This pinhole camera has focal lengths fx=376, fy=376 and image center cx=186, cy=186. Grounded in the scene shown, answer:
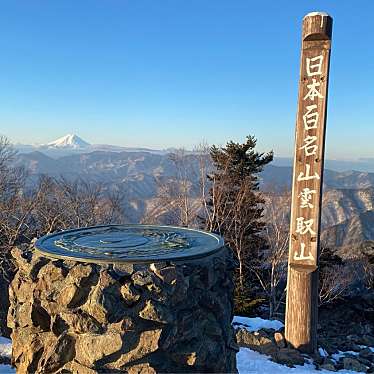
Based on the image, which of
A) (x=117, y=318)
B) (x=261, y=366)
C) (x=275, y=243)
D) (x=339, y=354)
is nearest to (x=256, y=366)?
(x=261, y=366)

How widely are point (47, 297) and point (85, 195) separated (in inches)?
685

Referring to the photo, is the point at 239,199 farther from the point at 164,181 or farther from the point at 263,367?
the point at 263,367

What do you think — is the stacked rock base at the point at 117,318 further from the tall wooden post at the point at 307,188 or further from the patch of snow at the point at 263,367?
the tall wooden post at the point at 307,188

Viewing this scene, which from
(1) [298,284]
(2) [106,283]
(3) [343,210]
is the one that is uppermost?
(2) [106,283]

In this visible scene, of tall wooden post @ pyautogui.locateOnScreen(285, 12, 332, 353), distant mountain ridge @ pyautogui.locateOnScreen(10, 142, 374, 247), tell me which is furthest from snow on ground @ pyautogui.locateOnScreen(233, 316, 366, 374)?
distant mountain ridge @ pyautogui.locateOnScreen(10, 142, 374, 247)

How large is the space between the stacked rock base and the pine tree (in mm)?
8736

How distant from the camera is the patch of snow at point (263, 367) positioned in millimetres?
6301

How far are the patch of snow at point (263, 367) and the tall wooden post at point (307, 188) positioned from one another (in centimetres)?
51

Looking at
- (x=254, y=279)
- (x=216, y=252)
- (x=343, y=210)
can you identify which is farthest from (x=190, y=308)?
(x=343, y=210)

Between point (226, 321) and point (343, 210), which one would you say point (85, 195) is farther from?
point (343, 210)

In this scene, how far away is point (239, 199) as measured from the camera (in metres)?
13.3

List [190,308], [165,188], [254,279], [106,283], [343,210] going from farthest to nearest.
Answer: [343,210]
[254,279]
[165,188]
[190,308]
[106,283]

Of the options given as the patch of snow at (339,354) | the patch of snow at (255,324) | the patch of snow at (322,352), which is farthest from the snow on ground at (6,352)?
the patch of snow at (339,354)

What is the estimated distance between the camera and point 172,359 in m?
3.63
